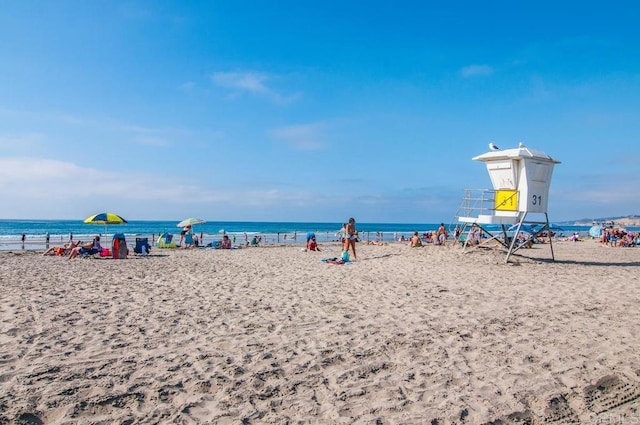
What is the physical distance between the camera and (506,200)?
15.6 m

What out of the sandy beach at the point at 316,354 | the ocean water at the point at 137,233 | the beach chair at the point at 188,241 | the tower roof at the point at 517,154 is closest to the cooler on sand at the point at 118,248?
the sandy beach at the point at 316,354

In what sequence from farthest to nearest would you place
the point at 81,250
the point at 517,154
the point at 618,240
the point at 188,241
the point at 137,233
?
the point at 137,233, the point at 618,240, the point at 188,241, the point at 81,250, the point at 517,154

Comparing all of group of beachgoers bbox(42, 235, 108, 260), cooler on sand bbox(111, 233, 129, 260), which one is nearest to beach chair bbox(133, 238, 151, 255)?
group of beachgoers bbox(42, 235, 108, 260)

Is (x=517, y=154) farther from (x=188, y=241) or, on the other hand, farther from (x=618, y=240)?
(x=618, y=240)

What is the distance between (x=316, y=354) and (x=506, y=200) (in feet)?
41.4

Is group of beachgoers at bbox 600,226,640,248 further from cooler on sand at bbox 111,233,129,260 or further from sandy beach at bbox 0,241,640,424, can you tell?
cooler on sand at bbox 111,233,129,260

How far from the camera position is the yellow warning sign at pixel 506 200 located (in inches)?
607

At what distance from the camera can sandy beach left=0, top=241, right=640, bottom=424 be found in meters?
3.78

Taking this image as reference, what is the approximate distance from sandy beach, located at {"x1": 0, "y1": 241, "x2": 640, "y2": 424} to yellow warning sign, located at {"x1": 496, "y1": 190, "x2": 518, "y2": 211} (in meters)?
Answer: 5.80

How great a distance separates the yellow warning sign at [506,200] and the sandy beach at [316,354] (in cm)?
580

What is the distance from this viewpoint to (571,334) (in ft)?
A: 19.9

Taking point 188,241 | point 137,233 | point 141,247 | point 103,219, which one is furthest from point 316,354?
point 137,233

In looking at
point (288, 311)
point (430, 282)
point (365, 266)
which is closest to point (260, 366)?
point (288, 311)

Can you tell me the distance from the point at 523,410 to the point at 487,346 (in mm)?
1687
